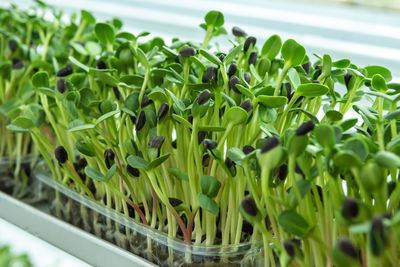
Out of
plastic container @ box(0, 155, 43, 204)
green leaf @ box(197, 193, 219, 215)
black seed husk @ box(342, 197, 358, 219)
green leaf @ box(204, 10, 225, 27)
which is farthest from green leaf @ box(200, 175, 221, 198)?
plastic container @ box(0, 155, 43, 204)

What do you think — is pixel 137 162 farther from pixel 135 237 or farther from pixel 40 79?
pixel 40 79

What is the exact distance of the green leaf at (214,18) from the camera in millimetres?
846

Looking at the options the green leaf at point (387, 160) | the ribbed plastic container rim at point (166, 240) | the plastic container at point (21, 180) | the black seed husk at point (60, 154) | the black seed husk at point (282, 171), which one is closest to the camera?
the green leaf at point (387, 160)

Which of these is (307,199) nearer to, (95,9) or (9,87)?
(9,87)

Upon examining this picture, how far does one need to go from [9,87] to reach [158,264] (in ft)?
1.88

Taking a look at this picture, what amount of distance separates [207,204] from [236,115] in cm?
13

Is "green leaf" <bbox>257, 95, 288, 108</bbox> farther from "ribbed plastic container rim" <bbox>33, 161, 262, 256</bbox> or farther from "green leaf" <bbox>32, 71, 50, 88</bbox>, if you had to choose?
"green leaf" <bbox>32, 71, 50, 88</bbox>

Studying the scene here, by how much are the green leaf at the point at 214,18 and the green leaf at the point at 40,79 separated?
12.1 inches

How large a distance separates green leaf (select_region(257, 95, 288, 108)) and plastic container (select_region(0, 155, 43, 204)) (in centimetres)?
65

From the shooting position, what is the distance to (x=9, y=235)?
1001 mm

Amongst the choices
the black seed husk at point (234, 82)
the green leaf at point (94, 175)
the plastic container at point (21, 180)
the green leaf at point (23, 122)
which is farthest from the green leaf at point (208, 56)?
the plastic container at point (21, 180)

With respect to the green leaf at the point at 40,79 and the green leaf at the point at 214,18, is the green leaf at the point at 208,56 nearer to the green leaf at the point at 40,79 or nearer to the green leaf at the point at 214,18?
the green leaf at the point at 214,18

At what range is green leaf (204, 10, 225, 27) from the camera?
0.85m

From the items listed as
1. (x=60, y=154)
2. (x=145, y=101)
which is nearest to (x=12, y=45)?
(x=60, y=154)
